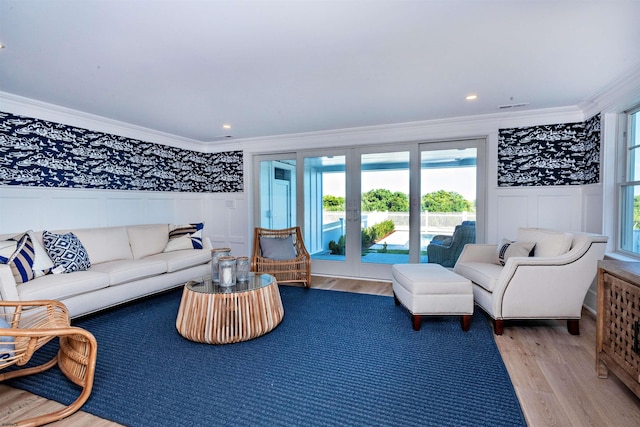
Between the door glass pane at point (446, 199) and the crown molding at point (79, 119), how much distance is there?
3836 mm

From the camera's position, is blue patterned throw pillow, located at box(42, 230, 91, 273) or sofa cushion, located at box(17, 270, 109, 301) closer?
sofa cushion, located at box(17, 270, 109, 301)

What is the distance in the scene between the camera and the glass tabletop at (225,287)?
8.68 ft

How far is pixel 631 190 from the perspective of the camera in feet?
10.1

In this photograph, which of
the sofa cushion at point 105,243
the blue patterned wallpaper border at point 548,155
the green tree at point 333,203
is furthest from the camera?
the green tree at point 333,203

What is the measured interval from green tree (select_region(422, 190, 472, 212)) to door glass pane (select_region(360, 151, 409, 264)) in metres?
0.28

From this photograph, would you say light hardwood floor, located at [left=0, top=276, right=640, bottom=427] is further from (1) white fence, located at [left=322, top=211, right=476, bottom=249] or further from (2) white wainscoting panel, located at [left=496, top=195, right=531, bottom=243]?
(1) white fence, located at [left=322, top=211, right=476, bottom=249]

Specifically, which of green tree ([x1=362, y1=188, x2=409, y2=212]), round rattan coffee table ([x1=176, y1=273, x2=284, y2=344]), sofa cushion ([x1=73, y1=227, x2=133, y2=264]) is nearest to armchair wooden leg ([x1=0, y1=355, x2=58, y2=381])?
round rattan coffee table ([x1=176, y1=273, x2=284, y2=344])

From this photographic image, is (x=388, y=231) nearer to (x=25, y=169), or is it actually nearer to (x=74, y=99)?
(x=74, y=99)

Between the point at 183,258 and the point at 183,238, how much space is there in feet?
1.71

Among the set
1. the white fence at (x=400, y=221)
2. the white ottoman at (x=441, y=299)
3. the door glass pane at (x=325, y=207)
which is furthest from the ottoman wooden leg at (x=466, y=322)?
the door glass pane at (x=325, y=207)

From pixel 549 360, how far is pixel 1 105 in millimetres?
5251

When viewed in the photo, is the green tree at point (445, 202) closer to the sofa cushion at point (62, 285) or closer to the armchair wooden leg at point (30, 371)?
the sofa cushion at point (62, 285)

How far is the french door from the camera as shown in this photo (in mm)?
4363

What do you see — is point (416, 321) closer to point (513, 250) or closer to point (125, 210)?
point (513, 250)
